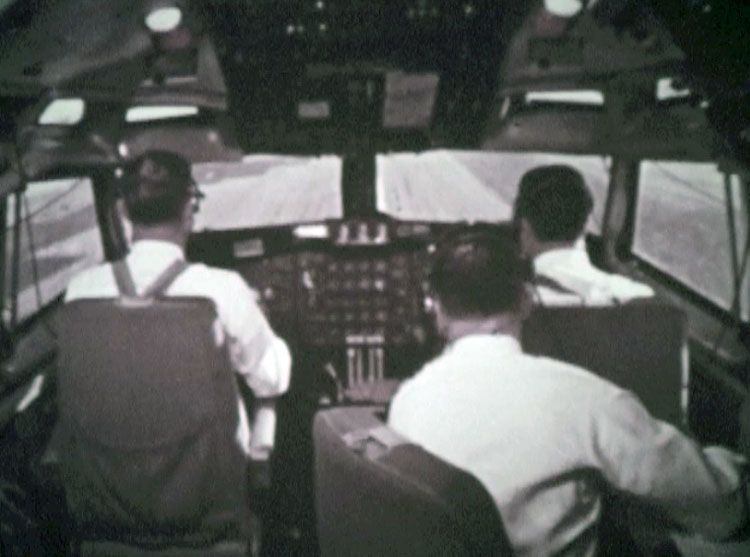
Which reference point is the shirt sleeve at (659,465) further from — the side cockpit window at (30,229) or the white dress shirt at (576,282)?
the side cockpit window at (30,229)

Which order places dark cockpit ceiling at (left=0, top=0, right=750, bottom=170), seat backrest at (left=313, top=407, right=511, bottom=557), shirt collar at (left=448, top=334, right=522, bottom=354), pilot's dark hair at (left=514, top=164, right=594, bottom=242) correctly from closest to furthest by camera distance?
seat backrest at (left=313, top=407, right=511, bottom=557), shirt collar at (left=448, top=334, right=522, bottom=354), dark cockpit ceiling at (left=0, top=0, right=750, bottom=170), pilot's dark hair at (left=514, top=164, right=594, bottom=242)

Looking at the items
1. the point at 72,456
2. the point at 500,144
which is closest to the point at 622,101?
the point at 500,144

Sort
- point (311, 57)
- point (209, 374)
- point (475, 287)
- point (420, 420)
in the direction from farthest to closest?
1. point (311, 57)
2. point (209, 374)
3. point (475, 287)
4. point (420, 420)

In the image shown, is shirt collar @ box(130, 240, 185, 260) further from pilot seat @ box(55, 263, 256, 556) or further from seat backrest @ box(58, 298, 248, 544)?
seat backrest @ box(58, 298, 248, 544)

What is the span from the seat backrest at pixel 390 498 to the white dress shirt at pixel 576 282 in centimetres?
82

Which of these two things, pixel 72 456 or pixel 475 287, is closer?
pixel 475 287

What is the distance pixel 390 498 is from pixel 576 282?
1291mm

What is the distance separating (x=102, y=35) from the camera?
213 cm

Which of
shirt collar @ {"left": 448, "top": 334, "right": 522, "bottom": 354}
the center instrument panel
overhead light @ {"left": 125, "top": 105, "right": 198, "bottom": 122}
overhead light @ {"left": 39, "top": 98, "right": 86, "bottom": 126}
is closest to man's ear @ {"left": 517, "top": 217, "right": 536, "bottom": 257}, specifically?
the center instrument panel

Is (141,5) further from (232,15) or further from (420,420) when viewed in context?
(420,420)

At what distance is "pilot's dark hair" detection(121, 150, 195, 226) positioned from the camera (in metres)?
2.17

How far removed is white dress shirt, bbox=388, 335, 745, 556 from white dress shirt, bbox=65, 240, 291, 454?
0.90 metres

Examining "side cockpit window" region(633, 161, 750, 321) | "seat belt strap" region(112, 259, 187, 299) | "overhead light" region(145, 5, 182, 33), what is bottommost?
→ "side cockpit window" region(633, 161, 750, 321)

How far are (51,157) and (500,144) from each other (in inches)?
62.0
